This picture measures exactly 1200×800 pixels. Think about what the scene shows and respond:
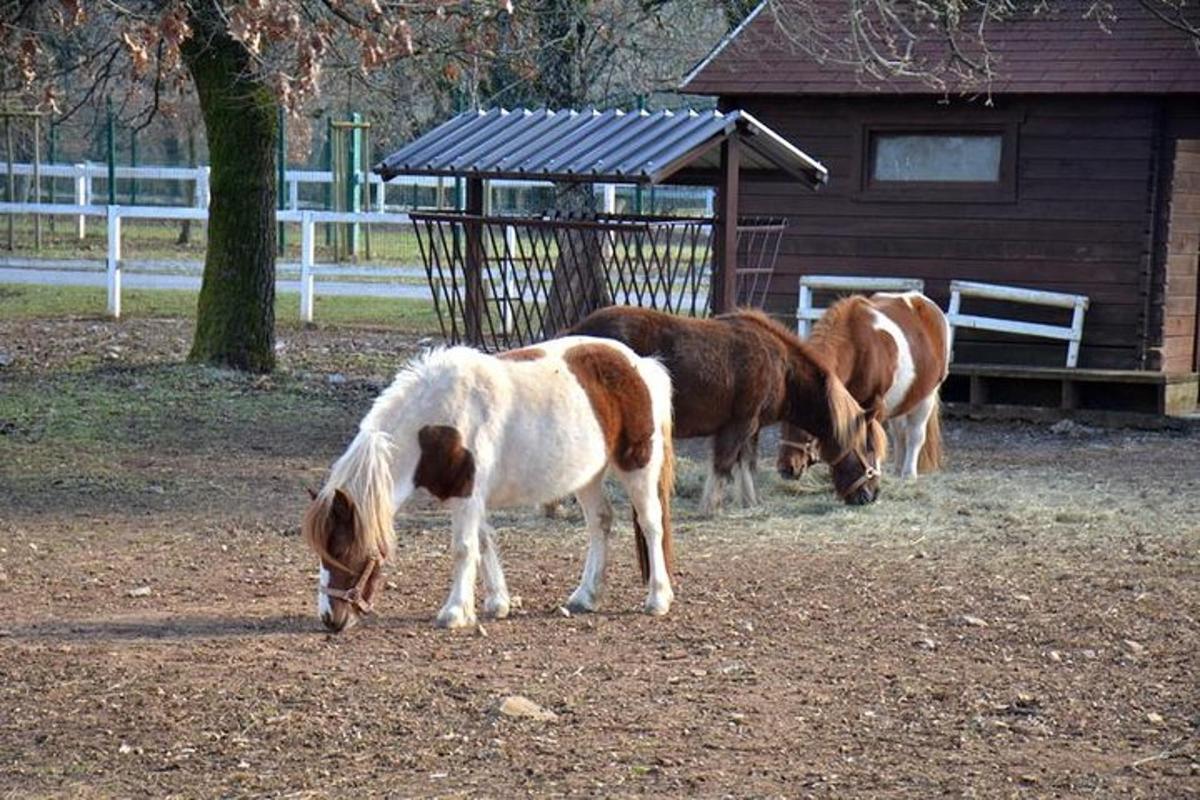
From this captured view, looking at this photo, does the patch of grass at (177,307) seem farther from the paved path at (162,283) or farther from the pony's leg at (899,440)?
the pony's leg at (899,440)

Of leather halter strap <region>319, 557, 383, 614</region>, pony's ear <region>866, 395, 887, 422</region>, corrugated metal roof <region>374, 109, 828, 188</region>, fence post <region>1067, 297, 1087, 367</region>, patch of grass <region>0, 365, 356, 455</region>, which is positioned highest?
corrugated metal roof <region>374, 109, 828, 188</region>

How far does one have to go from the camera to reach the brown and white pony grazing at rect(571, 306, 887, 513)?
31.5 ft

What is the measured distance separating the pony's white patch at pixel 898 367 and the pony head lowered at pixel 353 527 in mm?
5247

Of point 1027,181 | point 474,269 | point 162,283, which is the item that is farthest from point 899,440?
point 162,283

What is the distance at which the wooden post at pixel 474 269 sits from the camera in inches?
469

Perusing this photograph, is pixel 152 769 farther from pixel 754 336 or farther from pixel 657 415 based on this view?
pixel 754 336

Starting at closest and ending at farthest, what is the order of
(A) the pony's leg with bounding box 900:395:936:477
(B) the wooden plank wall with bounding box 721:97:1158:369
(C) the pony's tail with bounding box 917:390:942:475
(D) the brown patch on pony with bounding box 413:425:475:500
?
(D) the brown patch on pony with bounding box 413:425:475:500 → (A) the pony's leg with bounding box 900:395:936:477 → (C) the pony's tail with bounding box 917:390:942:475 → (B) the wooden plank wall with bounding box 721:97:1158:369

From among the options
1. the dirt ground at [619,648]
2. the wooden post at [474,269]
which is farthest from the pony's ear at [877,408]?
the wooden post at [474,269]

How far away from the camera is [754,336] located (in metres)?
9.83

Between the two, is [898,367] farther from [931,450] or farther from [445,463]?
[445,463]

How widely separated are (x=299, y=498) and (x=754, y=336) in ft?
9.23

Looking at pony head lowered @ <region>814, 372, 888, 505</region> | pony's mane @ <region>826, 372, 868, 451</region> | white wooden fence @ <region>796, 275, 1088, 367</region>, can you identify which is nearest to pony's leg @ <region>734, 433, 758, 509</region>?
pony head lowered @ <region>814, 372, 888, 505</region>

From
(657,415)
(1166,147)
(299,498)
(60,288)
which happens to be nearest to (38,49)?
(299,498)

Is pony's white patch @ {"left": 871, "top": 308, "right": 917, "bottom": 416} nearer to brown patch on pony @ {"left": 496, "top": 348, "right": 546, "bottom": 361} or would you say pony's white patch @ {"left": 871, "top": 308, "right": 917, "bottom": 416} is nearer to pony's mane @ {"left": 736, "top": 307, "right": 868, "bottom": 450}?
pony's mane @ {"left": 736, "top": 307, "right": 868, "bottom": 450}
